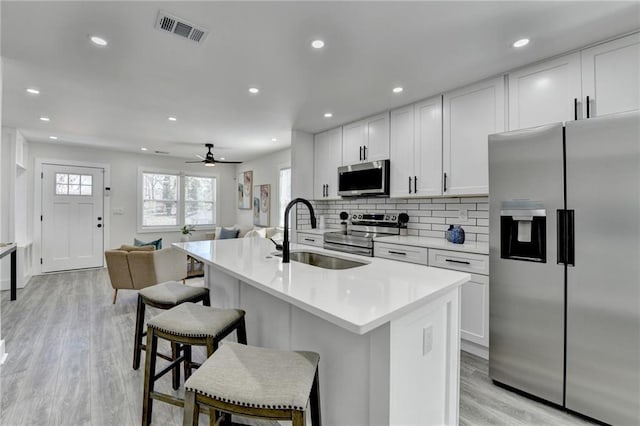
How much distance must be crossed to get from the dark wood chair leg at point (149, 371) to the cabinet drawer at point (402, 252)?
2.20 m

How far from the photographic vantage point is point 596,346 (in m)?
1.65

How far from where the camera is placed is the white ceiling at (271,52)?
1.75 metres

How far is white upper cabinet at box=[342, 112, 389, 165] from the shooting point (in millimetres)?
3507

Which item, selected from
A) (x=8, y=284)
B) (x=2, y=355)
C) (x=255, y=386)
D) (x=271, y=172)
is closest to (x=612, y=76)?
(x=255, y=386)

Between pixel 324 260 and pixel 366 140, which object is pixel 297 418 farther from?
pixel 366 140

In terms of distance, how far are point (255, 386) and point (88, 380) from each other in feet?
6.41

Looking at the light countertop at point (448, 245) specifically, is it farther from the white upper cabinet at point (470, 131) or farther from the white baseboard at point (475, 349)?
the white baseboard at point (475, 349)

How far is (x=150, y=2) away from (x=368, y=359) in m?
2.22

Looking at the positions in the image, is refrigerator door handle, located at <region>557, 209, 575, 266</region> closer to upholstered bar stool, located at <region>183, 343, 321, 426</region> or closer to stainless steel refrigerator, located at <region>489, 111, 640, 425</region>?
stainless steel refrigerator, located at <region>489, 111, 640, 425</region>

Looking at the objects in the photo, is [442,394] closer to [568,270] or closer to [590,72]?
[568,270]

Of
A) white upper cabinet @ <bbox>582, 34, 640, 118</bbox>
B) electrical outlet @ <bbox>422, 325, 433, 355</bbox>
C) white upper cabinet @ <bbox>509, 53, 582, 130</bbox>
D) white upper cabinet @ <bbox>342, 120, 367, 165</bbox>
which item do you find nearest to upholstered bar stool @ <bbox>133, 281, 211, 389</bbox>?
electrical outlet @ <bbox>422, 325, 433, 355</bbox>

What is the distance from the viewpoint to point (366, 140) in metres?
3.72

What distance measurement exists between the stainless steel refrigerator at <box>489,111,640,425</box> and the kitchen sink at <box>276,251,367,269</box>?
1.04 m

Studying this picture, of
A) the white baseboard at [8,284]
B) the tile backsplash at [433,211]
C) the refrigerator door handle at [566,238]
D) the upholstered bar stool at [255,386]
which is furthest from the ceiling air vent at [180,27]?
the white baseboard at [8,284]
